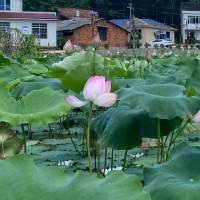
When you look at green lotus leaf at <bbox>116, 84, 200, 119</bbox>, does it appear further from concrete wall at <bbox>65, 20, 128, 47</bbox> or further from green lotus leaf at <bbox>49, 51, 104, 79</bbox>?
concrete wall at <bbox>65, 20, 128, 47</bbox>

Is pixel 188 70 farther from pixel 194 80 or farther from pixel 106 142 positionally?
pixel 106 142

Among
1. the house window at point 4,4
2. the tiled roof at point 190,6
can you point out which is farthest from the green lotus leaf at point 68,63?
the tiled roof at point 190,6

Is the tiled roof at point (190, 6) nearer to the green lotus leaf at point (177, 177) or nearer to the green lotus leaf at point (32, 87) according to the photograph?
the green lotus leaf at point (32, 87)

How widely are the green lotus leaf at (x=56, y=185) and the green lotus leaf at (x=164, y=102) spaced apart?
39cm

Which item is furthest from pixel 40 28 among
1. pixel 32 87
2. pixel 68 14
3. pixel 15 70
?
pixel 32 87

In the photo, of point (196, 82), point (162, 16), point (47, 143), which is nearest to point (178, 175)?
point (196, 82)

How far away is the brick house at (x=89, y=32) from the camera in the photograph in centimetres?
2573

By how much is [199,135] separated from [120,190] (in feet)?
6.32

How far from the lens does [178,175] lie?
2.80 feet

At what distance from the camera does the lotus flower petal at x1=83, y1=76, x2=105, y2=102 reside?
85 centimetres

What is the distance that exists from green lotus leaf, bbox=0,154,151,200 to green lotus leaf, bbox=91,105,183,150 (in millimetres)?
521

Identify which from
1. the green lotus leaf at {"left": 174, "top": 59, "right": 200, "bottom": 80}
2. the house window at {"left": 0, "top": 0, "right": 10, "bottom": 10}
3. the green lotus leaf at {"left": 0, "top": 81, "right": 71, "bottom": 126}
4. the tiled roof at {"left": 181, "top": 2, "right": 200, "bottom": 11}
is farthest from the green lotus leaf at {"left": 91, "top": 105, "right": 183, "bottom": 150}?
the tiled roof at {"left": 181, "top": 2, "right": 200, "bottom": 11}

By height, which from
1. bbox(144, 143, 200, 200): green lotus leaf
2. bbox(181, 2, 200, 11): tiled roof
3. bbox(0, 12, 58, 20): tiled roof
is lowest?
bbox(144, 143, 200, 200): green lotus leaf

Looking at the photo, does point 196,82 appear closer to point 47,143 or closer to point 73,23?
point 47,143
